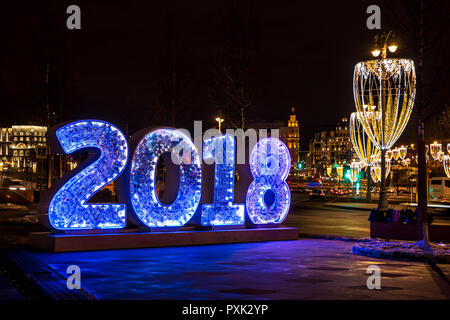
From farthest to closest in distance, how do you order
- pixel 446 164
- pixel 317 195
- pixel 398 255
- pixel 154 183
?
1. pixel 446 164
2. pixel 317 195
3. pixel 154 183
4. pixel 398 255

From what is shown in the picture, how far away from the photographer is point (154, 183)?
16.2 meters

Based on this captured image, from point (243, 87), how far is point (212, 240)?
833 centimetres

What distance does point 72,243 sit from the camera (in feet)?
49.0

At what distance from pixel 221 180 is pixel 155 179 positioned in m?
2.21

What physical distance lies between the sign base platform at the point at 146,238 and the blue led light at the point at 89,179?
1.05 ft

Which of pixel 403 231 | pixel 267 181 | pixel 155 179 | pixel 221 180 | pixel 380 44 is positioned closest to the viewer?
pixel 155 179

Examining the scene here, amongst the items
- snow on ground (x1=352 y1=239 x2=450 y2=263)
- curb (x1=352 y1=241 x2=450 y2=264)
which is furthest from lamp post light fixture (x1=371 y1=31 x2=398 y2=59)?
curb (x1=352 y1=241 x2=450 y2=264)

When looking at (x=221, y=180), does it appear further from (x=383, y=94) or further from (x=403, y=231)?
(x=383, y=94)

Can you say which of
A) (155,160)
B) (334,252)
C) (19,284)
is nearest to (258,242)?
(334,252)

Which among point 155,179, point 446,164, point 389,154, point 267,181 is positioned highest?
point 389,154

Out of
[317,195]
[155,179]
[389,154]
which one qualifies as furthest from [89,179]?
[389,154]

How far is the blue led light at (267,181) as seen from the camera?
60.6 ft
